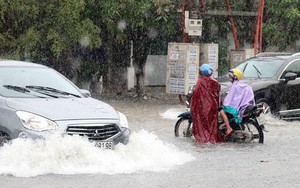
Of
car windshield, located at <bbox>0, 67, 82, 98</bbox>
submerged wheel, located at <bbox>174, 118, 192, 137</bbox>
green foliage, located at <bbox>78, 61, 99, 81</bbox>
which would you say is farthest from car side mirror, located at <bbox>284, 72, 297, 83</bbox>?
green foliage, located at <bbox>78, 61, 99, 81</bbox>

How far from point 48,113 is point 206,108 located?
4613 millimetres

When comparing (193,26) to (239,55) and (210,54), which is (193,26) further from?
(239,55)

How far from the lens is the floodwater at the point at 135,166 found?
966cm

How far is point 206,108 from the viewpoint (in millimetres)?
14297

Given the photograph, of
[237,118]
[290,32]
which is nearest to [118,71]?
[290,32]

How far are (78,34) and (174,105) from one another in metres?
3.81

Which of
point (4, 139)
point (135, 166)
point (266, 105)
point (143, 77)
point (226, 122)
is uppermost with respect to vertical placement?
point (4, 139)

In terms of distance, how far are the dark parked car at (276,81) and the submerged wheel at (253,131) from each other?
3.35 meters

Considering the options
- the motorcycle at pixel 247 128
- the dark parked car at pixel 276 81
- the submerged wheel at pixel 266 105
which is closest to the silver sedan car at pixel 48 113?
the motorcycle at pixel 247 128

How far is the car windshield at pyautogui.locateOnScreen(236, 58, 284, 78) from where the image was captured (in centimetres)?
1911

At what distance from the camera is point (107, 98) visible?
87.6 ft

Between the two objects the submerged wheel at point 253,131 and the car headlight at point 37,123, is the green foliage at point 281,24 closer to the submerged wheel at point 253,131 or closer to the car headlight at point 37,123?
the submerged wheel at point 253,131

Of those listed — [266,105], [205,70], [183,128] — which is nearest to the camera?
[205,70]

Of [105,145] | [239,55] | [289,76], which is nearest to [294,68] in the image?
[289,76]
